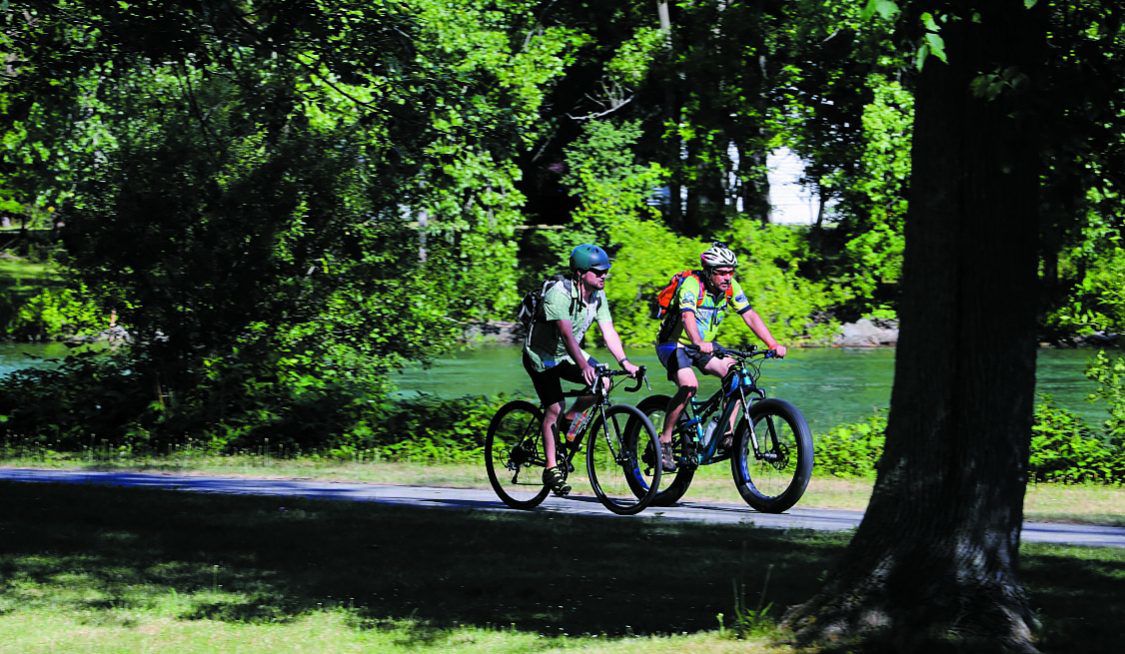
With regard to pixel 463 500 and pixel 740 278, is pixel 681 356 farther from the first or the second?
pixel 740 278

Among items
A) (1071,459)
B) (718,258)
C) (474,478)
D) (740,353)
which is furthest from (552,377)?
(1071,459)

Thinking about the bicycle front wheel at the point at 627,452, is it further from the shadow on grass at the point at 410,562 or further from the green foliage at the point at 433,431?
the green foliage at the point at 433,431

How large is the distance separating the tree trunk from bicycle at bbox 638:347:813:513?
13.2 ft

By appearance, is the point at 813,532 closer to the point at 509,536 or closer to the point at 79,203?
the point at 509,536

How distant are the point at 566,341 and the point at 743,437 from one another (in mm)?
1483

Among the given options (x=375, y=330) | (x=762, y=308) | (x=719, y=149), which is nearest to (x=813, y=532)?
(x=375, y=330)

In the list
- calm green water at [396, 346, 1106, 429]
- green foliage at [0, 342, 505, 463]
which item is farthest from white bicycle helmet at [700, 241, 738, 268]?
calm green water at [396, 346, 1106, 429]

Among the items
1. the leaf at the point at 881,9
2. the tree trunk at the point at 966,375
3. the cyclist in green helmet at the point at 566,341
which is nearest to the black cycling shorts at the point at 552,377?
the cyclist in green helmet at the point at 566,341

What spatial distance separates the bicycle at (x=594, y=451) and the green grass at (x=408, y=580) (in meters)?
0.52

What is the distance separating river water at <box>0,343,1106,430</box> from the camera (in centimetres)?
2533

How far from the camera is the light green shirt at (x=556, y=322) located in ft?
34.1

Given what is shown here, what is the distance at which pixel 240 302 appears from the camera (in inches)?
691

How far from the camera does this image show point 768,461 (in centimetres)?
1058

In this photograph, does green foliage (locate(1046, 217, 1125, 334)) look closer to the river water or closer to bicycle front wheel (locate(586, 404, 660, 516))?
the river water
